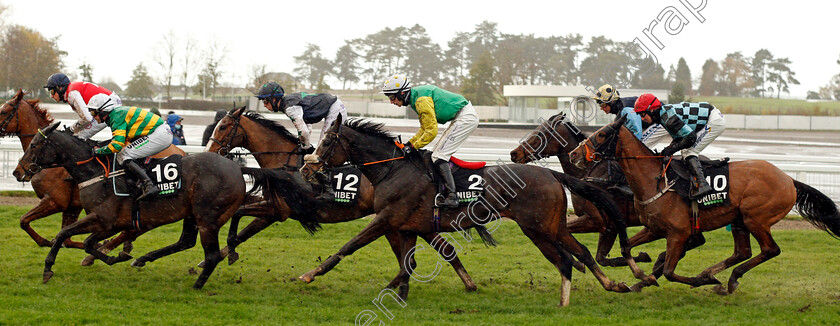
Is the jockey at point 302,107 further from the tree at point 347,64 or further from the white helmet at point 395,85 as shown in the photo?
the tree at point 347,64

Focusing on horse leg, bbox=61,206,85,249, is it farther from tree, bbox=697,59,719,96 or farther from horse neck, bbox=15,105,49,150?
tree, bbox=697,59,719,96

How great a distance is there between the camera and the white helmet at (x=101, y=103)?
655 centimetres

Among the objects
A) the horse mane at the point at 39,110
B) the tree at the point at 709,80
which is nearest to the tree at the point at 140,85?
the horse mane at the point at 39,110

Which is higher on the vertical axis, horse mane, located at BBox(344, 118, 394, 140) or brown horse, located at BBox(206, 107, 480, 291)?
horse mane, located at BBox(344, 118, 394, 140)

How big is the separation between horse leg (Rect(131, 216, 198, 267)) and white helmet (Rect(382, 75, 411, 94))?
2.16 m

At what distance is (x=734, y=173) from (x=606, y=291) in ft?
4.93

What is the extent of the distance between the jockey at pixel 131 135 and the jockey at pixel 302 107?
1098 mm

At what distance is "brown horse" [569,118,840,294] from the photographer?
630 cm

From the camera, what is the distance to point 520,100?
39.0m

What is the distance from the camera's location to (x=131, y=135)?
6617 millimetres

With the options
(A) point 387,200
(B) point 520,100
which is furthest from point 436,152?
(B) point 520,100

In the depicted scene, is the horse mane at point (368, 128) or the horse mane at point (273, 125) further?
the horse mane at point (273, 125)

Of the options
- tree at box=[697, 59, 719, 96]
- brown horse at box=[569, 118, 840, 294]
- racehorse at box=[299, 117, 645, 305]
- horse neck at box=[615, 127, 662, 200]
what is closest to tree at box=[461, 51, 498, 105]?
tree at box=[697, 59, 719, 96]

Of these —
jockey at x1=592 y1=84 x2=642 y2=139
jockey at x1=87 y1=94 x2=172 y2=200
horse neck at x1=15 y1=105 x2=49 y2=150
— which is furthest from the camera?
horse neck at x1=15 y1=105 x2=49 y2=150
